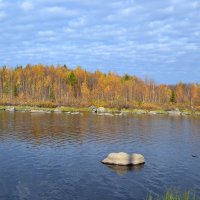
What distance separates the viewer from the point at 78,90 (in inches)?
7274

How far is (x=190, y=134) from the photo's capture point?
253 ft

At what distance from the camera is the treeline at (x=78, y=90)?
17338 cm

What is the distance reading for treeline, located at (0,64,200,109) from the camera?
17338cm

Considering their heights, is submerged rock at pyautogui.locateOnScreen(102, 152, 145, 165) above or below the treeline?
below

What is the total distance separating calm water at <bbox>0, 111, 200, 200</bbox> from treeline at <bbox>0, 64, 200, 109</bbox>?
96.4 metres

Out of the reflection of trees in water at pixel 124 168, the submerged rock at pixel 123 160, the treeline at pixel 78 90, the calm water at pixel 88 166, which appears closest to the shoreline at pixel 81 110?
the treeline at pixel 78 90

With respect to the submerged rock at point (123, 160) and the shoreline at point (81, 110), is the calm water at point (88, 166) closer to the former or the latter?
the submerged rock at point (123, 160)

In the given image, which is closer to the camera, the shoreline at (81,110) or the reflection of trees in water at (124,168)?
the reflection of trees in water at (124,168)

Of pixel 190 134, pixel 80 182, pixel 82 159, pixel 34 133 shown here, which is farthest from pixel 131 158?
pixel 190 134

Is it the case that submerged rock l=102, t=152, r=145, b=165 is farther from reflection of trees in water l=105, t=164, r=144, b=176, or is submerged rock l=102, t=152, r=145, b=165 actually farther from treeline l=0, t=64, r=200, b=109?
treeline l=0, t=64, r=200, b=109

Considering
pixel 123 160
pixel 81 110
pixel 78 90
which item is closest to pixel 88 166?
pixel 123 160

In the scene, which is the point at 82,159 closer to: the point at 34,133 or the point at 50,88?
the point at 34,133

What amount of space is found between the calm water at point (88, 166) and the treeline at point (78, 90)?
96.4m

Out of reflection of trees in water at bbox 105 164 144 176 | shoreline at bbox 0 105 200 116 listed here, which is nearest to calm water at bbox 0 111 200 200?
reflection of trees in water at bbox 105 164 144 176
